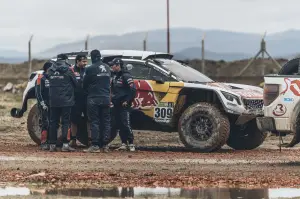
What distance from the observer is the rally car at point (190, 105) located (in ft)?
60.4

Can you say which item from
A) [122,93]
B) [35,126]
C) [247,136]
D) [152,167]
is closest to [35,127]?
[35,126]

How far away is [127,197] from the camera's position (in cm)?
1180

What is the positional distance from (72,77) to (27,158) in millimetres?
2250

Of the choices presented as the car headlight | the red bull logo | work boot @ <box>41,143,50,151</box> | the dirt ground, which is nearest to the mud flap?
the car headlight

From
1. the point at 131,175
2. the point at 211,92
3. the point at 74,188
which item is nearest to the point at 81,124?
the point at 211,92

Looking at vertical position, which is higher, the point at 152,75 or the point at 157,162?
the point at 152,75

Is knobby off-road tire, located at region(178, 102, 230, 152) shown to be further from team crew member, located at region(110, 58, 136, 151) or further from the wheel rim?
team crew member, located at region(110, 58, 136, 151)

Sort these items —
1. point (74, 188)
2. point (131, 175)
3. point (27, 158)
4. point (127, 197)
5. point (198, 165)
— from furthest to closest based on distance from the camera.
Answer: point (27, 158)
point (198, 165)
point (131, 175)
point (74, 188)
point (127, 197)

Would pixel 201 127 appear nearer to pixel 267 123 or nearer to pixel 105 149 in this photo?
pixel 105 149

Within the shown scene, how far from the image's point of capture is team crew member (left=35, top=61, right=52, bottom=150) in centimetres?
1889

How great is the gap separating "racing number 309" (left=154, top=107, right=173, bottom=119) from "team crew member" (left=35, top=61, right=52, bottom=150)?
2129mm

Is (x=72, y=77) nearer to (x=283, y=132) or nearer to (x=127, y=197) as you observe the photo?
(x=283, y=132)

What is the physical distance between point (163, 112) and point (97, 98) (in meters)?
1.32

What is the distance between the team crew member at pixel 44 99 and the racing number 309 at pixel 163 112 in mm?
2129
